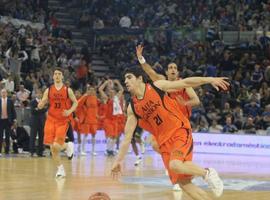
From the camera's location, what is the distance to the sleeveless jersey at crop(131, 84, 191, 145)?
9.17 m

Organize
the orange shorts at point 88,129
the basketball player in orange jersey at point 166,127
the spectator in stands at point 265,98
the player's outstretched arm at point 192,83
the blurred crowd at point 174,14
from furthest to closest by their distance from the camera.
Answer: the blurred crowd at point 174,14 → the spectator in stands at point 265,98 → the orange shorts at point 88,129 → the basketball player in orange jersey at point 166,127 → the player's outstretched arm at point 192,83

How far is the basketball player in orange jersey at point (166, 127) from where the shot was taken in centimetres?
898

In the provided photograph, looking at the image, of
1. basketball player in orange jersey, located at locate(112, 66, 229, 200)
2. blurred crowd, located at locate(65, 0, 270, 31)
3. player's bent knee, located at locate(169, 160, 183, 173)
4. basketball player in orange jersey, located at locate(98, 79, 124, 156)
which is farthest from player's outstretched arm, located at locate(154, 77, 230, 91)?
blurred crowd, located at locate(65, 0, 270, 31)

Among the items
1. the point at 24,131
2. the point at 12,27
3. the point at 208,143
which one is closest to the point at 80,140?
the point at 24,131

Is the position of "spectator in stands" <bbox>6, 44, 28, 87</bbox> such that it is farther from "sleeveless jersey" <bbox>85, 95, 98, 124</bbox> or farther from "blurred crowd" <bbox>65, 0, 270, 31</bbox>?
"blurred crowd" <bbox>65, 0, 270, 31</bbox>

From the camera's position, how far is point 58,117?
51.5ft

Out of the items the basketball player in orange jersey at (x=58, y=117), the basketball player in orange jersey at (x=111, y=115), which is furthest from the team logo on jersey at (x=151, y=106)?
the basketball player in orange jersey at (x=111, y=115)

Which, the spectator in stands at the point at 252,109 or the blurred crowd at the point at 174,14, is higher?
the blurred crowd at the point at 174,14

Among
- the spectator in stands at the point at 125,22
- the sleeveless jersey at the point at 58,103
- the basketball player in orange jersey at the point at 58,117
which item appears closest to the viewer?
the basketball player in orange jersey at the point at 58,117

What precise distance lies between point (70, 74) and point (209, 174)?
21.2 metres

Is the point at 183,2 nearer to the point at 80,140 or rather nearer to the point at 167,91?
the point at 80,140

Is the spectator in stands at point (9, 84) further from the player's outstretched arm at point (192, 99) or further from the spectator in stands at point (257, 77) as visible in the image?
the player's outstretched arm at point (192, 99)

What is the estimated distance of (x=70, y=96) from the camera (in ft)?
52.7

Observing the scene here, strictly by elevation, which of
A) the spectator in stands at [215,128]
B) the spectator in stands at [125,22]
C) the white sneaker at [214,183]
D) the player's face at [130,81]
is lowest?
the spectator in stands at [215,128]
